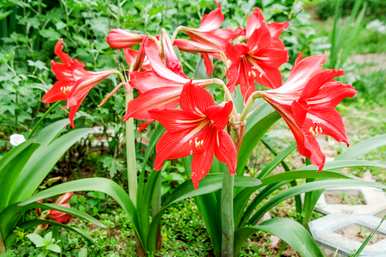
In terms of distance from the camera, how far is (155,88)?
1528 mm

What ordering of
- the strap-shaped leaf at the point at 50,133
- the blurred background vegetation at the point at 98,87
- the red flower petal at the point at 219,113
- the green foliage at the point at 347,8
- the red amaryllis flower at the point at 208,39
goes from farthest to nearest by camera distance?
the green foliage at the point at 347,8
the blurred background vegetation at the point at 98,87
the strap-shaped leaf at the point at 50,133
the red amaryllis flower at the point at 208,39
the red flower petal at the point at 219,113

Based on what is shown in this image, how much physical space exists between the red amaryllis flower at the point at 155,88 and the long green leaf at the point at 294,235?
56cm

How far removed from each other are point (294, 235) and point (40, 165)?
1.06 m

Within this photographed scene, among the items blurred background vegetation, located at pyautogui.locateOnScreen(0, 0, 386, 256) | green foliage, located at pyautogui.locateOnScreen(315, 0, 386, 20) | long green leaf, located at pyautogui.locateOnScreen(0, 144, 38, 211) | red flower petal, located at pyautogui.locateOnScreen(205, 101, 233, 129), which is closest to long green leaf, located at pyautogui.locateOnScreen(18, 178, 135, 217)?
long green leaf, located at pyautogui.locateOnScreen(0, 144, 38, 211)

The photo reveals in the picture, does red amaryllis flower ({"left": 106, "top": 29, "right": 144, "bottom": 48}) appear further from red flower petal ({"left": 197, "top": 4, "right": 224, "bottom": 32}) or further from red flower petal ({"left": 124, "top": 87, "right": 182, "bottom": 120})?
red flower petal ({"left": 124, "top": 87, "right": 182, "bottom": 120})

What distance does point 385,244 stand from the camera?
2.03m

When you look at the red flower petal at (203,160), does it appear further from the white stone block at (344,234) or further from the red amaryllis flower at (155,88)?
the white stone block at (344,234)

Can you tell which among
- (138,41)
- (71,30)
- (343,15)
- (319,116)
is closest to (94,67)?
(71,30)

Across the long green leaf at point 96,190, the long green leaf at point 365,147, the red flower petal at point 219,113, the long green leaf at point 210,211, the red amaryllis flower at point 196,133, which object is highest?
the red flower petal at point 219,113

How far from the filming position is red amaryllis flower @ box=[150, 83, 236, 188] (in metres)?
1.43

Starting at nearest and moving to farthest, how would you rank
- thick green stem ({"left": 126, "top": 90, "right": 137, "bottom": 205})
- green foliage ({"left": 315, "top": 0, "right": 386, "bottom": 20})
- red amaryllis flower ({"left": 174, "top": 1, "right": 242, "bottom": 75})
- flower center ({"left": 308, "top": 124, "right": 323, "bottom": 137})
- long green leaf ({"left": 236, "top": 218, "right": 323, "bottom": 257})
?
flower center ({"left": 308, "top": 124, "right": 323, "bottom": 137}) → long green leaf ({"left": 236, "top": 218, "right": 323, "bottom": 257}) → red amaryllis flower ({"left": 174, "top": 1, "right": 242, "bottom": 75}) → thick green stem ({"left": 126, "top": 90, "right": 137, "bottom": 205}) → green foliage ({"left": 315, "top": 0, "right": 386, "bottom": 20})

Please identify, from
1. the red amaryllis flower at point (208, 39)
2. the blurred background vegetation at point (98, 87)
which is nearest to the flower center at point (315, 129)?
the red amaryllis flower at point (208, 39)

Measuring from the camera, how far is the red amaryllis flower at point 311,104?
1432 millimetres

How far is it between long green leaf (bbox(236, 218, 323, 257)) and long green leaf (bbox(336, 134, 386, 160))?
1.48 ft
